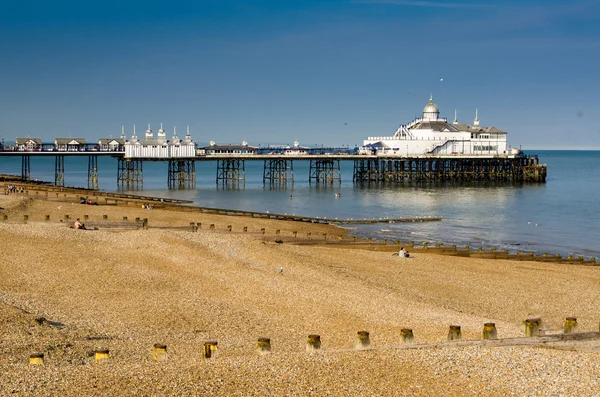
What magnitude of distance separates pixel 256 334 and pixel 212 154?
87859 mm

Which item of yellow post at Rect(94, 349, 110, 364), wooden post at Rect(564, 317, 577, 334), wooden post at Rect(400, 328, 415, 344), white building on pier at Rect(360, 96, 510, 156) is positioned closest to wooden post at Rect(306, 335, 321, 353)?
wooden post at Rect(400, 328, 415, 344)

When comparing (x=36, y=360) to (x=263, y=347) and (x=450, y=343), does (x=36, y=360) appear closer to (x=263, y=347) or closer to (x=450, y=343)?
(x=263, y=347)

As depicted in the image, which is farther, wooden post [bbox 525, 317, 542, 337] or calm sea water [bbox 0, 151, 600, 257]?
calm sea water [bbox 0, 151, 600, 257]

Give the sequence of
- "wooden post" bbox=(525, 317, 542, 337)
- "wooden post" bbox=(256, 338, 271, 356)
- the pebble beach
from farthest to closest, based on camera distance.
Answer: "wooden post" bbox=(525, 317, 542, 337) < "wooden post" bbox=(256, 338, 271, 356) < the pebble beach

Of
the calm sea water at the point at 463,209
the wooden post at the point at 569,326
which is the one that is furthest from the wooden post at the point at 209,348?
the calm sea water at the point at 463,209

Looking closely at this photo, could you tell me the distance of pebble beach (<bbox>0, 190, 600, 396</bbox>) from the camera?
1210 cm

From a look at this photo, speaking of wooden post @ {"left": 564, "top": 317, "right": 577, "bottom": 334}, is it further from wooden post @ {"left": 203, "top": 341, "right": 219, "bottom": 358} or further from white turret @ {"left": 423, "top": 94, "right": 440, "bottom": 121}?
white turret @ {"left": 423, "top": 94, "right": 440, "bottom": 121}

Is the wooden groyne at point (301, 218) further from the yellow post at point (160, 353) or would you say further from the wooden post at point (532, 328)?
the yellow post at point (160, 353)

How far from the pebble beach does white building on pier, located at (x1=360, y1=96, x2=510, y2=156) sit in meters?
80.9

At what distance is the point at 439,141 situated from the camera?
114 metres

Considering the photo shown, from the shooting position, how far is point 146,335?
54.5ft

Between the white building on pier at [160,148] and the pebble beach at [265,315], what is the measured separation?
6586 centimetres

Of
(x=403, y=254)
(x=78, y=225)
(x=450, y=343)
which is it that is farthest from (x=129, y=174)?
(x=450, y=343)

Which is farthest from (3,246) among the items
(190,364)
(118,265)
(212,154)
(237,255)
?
(212,154)
